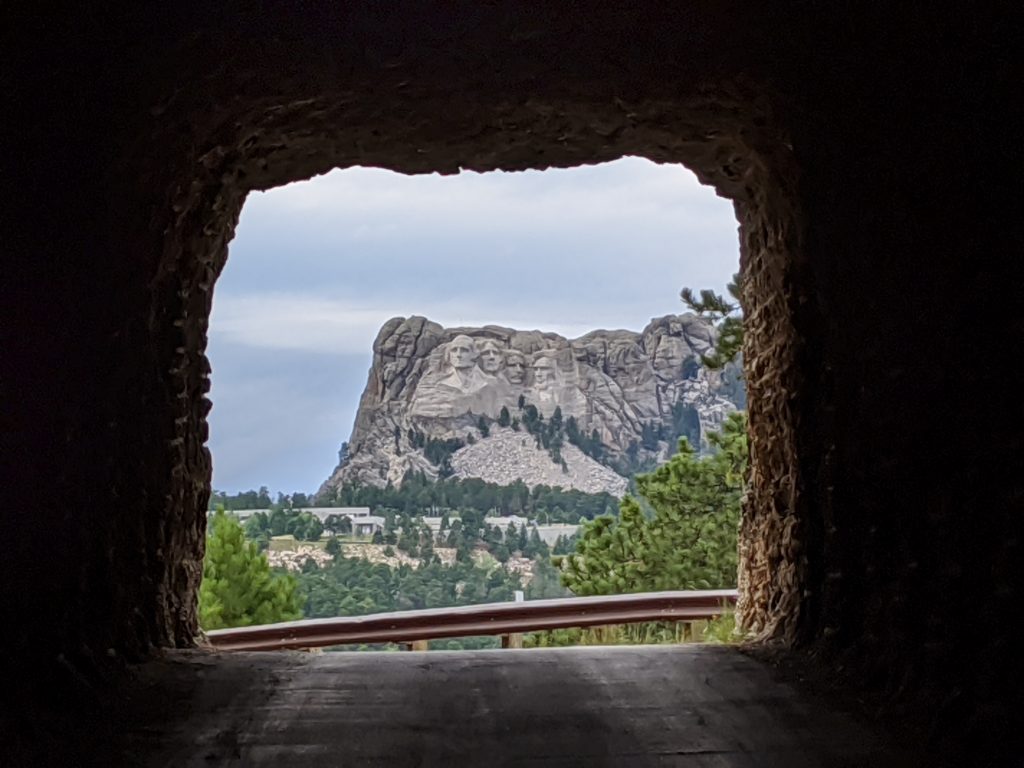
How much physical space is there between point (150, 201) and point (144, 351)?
0.29 metres

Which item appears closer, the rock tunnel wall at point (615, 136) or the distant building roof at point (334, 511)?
the rock tunnel wall at point (615, 136)

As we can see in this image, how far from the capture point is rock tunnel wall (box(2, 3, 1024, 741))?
1477 millimetres

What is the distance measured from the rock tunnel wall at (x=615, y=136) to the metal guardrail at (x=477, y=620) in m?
1.15

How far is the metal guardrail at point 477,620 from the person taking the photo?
3201 millimetres

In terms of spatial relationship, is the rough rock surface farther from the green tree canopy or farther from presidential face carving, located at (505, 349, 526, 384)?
the green tree canopy

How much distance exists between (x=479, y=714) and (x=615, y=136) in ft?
4.33

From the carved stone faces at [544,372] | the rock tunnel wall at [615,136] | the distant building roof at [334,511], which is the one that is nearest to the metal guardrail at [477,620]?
the rock tunnel wall at [615,136]

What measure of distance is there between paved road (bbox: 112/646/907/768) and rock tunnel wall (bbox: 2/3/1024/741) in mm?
170

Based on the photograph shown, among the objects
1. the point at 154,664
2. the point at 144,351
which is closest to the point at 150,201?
the point at 144,351

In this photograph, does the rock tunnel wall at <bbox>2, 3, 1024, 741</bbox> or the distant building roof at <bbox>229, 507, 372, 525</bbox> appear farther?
the distant building roof at <bbox>229, 507, 372, 525</bbox>

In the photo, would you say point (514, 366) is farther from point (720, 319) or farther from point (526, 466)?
point (720, 319)

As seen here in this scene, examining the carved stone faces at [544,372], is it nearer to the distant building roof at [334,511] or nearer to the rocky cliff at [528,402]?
the rocky cliff at [528,402]

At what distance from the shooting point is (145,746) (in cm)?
140

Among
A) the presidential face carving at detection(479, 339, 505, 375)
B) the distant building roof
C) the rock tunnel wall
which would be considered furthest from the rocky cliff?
the rock tunnel wall
